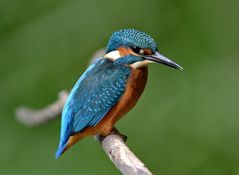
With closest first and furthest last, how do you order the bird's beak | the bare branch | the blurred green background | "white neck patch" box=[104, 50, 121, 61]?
1. the bare branch
2. the bird's beak
3. "white neck patch" box=[104, 50, 121, 61]
4. the blurred green background

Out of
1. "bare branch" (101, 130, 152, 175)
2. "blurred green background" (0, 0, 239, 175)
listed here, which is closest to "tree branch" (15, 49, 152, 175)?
"bare branch" (101, 130, 152, 175)

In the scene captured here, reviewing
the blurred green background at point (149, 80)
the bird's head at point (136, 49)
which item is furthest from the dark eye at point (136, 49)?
the blurred green background at point (149, 80)

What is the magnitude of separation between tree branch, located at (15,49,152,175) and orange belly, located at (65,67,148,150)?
0.10 ft

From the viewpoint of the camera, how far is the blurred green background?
2842 millimetres

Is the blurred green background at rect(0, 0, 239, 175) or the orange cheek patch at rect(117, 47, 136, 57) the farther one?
the blurred green background at rect(0, 0, 239, 175)

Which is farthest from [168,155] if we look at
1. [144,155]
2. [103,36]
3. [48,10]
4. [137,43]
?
[137,43]

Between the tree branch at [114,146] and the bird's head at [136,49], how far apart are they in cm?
22

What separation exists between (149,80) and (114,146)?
1.15 meters

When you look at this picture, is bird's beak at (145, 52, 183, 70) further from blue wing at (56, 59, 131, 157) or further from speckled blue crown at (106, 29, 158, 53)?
blue wing at (56, 59, 131, 157)

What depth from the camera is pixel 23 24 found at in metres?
3.19

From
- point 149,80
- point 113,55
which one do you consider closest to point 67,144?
point 113,55

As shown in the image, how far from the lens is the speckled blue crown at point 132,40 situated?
74.6 inches

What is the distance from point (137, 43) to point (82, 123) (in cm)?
29

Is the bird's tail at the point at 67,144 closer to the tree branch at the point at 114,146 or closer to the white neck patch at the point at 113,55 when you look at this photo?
the tree branch at the point at 114,146
